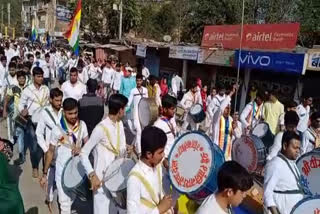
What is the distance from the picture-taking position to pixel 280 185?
4.23 m

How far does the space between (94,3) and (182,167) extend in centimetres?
3623

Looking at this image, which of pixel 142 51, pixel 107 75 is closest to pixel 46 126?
pixel 107 75

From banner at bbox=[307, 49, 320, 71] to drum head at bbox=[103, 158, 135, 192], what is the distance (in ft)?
25.9

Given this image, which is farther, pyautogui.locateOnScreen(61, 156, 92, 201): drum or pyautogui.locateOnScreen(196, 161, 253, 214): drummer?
pyautogui.locateOnScreen(61, 156, 92, 201): drum

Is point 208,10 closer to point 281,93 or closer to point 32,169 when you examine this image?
point 281,93

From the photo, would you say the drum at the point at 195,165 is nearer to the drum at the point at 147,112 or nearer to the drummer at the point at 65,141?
the drummer at the point at 65,141

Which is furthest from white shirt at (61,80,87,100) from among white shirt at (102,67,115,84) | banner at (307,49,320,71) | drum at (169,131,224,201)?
white shirt at (102,67,115,84)

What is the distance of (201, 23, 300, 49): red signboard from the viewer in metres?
13.0

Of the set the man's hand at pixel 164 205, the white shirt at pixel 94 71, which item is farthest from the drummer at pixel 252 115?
the white shirt at pixel 94 71

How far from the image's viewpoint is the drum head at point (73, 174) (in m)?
4.66

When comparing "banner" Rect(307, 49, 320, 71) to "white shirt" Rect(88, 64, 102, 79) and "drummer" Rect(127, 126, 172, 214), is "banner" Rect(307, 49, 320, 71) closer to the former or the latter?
"drummer" Rect(127, 126, 172, 214)

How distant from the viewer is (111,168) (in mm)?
4312

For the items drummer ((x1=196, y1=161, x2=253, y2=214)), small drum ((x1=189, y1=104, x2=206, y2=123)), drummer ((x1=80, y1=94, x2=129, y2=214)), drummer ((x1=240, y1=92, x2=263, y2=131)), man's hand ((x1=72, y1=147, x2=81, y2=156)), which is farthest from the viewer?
small drum ((x1=189, y1=104, x2=206, y2=123))

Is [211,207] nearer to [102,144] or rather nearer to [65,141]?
[102,144]
